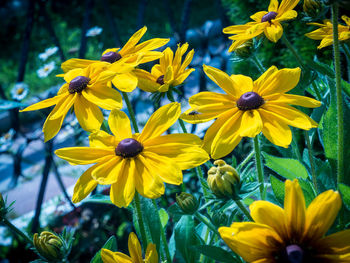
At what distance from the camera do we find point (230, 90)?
62 cm

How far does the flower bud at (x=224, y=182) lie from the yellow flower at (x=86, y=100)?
0.21 m

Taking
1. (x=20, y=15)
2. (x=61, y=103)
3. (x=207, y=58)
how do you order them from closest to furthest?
(x=61, y=103) < (x=207, y=58) < (x=20, y=15)

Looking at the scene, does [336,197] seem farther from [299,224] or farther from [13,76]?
[13,76]

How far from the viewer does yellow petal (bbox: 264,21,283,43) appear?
2.18ft

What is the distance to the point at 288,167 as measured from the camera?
82 centimetres

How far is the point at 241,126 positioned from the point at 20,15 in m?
5.40

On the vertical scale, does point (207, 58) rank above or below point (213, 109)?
below

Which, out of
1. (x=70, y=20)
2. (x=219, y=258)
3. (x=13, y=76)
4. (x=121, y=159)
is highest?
(x=121, y=159)

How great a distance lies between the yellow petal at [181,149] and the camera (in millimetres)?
531

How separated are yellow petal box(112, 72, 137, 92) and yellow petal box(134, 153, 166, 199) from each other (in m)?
0.12

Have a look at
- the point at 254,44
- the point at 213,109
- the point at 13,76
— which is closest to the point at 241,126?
the point at 213,109

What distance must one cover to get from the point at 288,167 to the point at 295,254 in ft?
1.37

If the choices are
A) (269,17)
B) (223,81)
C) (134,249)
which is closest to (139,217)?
(134,249)

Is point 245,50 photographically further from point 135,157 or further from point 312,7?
point 135,157
